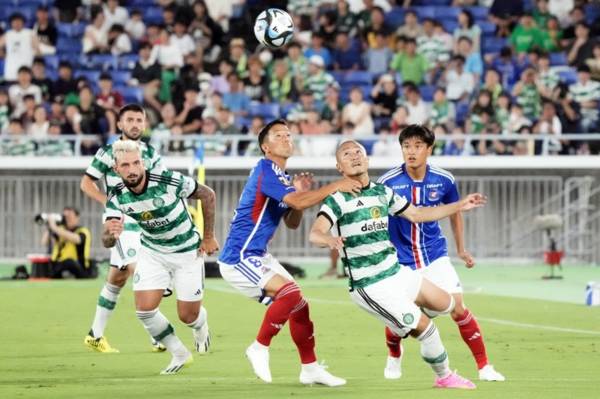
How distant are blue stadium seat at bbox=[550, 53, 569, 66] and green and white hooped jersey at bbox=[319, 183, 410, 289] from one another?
1909 cm

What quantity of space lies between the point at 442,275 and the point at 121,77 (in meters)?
19.1

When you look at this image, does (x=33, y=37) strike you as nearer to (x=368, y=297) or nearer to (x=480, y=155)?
(x=480, y=155)

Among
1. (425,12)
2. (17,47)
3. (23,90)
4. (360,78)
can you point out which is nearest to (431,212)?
(360,78)

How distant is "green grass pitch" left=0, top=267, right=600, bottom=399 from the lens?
35.5ft

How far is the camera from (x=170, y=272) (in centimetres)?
1257

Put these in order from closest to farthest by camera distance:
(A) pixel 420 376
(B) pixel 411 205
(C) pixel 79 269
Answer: (B) pixel 411 205
(A) pixel 420 376
(C) pixel 79 269

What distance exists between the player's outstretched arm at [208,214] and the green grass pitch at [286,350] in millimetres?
1016

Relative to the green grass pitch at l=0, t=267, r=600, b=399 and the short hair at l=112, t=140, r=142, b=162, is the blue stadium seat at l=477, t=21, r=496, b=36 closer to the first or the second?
the green grass pitch at l=0, t=267, r=600, b=399

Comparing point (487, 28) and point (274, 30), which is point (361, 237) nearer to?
point (274, 30)

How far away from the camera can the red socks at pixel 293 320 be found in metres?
11.3

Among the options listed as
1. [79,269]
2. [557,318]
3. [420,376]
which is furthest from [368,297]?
[79,269]

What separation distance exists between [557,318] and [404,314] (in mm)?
7406

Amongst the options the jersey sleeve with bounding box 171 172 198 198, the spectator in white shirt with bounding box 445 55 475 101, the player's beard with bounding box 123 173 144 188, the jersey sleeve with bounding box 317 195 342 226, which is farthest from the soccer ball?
the spectator in white shirt with bounding box 445 55 475 101

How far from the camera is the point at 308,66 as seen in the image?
1141 inches
